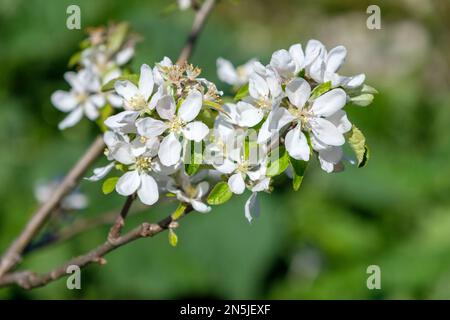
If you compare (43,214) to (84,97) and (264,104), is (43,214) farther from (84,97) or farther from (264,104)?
(264,104)

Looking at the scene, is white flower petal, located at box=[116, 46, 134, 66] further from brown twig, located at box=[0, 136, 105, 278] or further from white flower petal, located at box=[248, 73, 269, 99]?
white flower petal, located at box=[248, 73, 269, 99]

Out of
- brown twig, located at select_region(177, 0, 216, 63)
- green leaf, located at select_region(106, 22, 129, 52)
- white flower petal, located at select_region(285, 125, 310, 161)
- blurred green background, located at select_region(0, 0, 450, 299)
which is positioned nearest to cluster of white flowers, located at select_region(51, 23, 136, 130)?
green leaf, located at select_region(106, 22, 129, 52)

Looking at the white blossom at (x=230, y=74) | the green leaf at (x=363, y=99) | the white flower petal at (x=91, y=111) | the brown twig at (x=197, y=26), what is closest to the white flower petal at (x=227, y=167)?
the green leaf at (x=363, y=99)

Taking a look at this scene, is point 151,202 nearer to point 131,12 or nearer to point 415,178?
point 415,178

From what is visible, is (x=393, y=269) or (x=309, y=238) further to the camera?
(x=309, y=238)

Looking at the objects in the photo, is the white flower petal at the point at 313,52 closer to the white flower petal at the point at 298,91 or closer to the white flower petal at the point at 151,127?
the white flower petal at the point at 298,91
